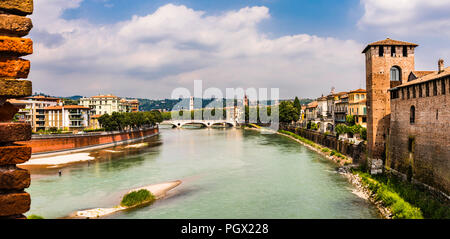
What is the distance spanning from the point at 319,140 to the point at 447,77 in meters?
40.6

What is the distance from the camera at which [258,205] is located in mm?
22641

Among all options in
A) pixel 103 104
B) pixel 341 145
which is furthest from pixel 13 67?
pixel 103 104

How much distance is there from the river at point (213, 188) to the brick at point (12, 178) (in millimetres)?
17781

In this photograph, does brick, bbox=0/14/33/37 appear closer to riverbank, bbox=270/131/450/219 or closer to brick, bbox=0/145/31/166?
brick, bbox=0/145/31/166

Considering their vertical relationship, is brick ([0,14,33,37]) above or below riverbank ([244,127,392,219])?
above

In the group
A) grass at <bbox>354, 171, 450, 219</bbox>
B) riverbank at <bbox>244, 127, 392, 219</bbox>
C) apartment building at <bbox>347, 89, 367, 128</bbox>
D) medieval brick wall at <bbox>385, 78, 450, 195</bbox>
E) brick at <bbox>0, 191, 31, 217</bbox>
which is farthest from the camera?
apartment building at <bbox>347, 89, 367, 128</bbox>

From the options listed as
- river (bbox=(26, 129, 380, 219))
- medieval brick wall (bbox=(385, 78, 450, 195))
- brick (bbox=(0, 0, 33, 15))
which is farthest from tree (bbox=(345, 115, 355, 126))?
brick (bbox=(0, 0, 33, 15))

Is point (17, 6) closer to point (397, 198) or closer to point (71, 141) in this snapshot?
point (397, 198)

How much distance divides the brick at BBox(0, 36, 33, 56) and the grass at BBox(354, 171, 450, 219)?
63.1 feet

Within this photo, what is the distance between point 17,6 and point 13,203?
205 cm

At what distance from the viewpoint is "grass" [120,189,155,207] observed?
22.7 metres

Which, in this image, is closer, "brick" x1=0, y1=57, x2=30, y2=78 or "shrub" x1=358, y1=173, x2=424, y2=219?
"brick" x1=0, y1=57, x2=30, y2=78

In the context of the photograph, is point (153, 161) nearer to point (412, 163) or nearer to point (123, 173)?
point (123, 173)
